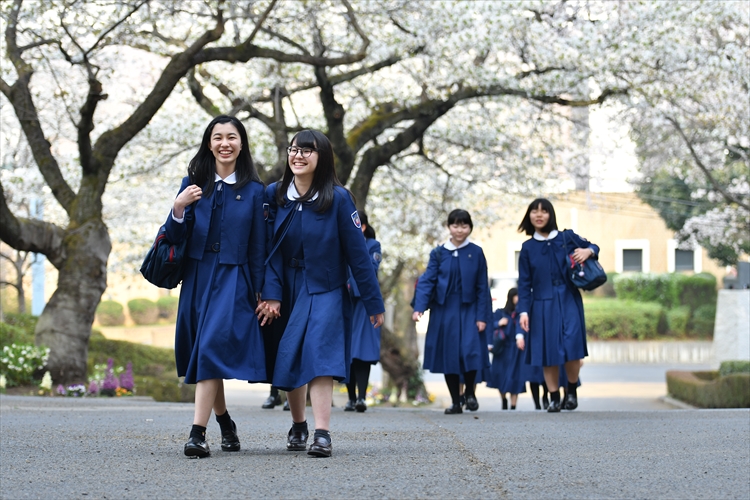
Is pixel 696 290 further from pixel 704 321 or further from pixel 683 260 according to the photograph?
pixel 683 260

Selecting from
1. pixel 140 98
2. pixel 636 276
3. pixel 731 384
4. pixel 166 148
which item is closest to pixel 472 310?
pixel 731 384

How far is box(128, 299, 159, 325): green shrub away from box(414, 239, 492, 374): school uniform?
31543 mm

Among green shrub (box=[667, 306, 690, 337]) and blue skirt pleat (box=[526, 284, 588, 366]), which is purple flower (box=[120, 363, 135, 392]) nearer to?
blue skirt pleat (box=[526, 284, 588, 366])

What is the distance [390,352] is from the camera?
851 inches

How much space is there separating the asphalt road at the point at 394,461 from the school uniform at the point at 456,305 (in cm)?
172

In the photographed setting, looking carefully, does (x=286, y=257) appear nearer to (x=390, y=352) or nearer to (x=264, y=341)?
(x=264, y=341)

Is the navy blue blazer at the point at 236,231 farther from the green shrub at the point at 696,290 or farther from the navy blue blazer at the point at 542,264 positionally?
the green shrub at the point at 696,290

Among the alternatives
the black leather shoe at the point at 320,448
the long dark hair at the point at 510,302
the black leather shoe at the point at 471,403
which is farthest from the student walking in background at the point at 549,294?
the black leather shoe at the point at 320,448

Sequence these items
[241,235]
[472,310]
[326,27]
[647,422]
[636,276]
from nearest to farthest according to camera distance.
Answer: [241,235], [647,422], [472,310], [326,27], [636,276]

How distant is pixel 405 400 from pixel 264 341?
619 inches

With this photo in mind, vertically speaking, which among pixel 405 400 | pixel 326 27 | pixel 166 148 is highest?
pixel 326 27

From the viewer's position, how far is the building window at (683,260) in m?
47.3

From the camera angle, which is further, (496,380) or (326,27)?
(326,27)

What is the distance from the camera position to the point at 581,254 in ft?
32.1
